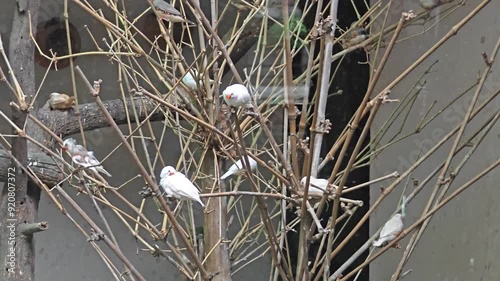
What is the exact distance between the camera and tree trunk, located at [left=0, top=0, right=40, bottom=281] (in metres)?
1.09

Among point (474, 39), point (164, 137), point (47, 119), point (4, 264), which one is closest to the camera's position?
point (4, 264)

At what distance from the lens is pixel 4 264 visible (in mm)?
1117

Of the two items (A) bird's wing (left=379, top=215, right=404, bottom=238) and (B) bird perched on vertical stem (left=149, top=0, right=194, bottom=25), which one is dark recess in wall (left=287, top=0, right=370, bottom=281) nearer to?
(B) bird perched on vertical stem (left=149, top=0, right=194, bottom=25)

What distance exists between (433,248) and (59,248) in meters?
0.92

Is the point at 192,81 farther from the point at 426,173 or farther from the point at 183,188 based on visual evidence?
the point at 426,173

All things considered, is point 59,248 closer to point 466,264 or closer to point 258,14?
point 258,14

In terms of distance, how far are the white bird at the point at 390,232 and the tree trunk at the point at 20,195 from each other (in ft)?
1.83

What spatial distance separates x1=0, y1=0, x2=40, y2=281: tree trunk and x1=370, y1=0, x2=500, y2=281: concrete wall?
635 millimetres

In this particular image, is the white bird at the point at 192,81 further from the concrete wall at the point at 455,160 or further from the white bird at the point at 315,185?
the concrete wall at the point at 455,160

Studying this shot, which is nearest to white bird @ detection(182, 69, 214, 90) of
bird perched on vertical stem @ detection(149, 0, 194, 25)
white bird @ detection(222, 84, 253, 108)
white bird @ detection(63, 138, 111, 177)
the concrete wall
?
bird perched on vertical stem @ detection(149, 0, 194, 25)

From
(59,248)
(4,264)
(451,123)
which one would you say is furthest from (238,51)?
(59,248)

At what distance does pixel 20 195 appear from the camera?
3.60ft

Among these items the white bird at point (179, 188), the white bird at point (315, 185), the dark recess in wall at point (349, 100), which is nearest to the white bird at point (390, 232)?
the white bird at point (315, 185)

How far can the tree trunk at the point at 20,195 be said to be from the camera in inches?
43.0
